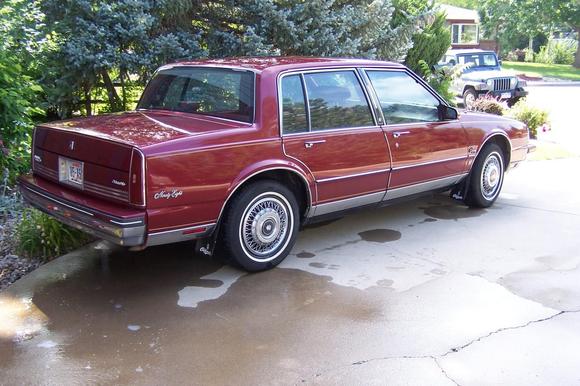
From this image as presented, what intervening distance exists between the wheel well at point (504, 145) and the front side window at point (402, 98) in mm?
1045

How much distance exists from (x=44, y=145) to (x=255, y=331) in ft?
7.52

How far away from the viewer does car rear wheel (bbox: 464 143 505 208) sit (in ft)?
21.3

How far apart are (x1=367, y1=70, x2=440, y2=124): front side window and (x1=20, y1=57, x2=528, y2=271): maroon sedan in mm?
14

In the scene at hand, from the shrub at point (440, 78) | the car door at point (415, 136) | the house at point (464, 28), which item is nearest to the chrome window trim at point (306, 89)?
the car door at point (415, 136)

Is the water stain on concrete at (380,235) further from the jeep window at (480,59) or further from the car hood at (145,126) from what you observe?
the jeep window at (480,59)

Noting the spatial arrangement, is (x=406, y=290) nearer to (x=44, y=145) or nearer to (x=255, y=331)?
(x=255, y=331)

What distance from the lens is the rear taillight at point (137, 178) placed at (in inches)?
151

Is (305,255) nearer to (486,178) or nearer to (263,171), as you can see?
(263,171)

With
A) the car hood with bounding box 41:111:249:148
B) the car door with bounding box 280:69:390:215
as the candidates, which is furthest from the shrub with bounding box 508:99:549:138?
the car hood with bounding box 41:111:249:148

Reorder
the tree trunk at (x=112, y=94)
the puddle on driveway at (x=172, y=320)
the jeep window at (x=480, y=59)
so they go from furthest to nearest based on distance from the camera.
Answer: the jeep window at (x=480, y=59) → the tree trunk at (x=112, y=94) → the puddle on driveway at (x=172, y=320)

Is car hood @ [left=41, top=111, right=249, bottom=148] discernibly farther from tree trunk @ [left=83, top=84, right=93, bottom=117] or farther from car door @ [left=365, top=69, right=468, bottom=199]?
tree trunk @ [left=83, top=84, right=93, bottom=117]

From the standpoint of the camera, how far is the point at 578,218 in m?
6.41

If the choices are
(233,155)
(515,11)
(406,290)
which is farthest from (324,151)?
(515,11)

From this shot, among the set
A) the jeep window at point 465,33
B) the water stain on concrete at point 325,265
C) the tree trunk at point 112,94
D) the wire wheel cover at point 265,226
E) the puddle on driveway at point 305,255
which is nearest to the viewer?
the wire wheel cover at point 265,226
